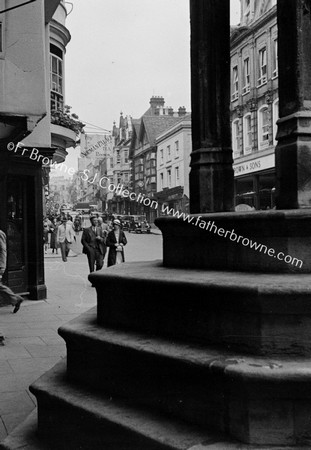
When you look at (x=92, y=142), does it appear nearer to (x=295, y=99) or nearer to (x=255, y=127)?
(x=255, y=127)

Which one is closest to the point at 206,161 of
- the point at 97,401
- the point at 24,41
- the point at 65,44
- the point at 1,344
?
the point at 97,401

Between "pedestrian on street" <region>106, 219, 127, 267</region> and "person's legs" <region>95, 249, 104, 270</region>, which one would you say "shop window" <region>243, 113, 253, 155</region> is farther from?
"person's legs" <region>95, 249, 104, 270</region>

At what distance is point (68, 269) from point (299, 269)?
1652 centimetres

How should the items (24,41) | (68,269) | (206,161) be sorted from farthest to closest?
(68,269) < (24,41) < (206,161)

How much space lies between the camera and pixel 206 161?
412 centimetres

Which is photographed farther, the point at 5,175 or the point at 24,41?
the point at 5,175

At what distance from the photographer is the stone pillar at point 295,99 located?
10.7ft

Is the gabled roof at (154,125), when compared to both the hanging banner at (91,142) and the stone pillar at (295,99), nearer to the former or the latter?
the hanging banner at (91,142)

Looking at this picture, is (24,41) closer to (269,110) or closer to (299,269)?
(299,269)

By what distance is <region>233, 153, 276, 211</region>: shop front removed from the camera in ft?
64.6

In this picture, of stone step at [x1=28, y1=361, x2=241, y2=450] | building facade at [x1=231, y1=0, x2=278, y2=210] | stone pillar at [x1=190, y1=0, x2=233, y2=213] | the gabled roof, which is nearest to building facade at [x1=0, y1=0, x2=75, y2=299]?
stone pillar at [x1=190, y1=0, x2=233, y2=213]

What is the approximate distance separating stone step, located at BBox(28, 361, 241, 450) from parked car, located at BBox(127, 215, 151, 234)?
156 ft

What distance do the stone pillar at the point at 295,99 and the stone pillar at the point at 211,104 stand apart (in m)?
0.74

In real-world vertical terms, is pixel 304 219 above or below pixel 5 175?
below
